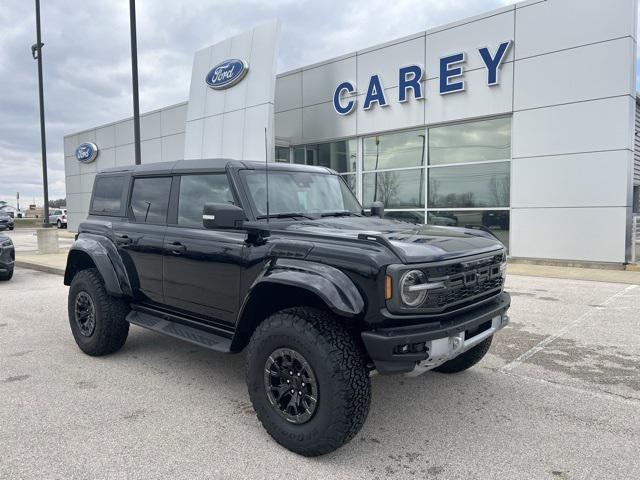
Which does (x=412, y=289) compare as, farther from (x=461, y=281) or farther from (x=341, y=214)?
(x=341, y=214)

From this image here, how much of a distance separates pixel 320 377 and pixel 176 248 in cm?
183

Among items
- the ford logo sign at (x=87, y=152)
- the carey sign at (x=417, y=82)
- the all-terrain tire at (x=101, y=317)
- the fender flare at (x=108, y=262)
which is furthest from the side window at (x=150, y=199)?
the ford logo sign at (x=87, y=152)

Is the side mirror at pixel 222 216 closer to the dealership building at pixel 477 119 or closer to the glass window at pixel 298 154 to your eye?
the dealership building at pixel 477 119

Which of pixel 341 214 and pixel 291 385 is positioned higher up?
pixel 341 214

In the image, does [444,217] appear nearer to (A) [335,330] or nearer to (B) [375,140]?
(B) [375,140]

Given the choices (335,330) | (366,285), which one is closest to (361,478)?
(335,330)

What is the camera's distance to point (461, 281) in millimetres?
3078

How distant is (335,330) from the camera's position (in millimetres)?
2920

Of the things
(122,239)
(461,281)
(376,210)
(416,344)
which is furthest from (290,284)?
(122,239)

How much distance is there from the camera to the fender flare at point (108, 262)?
4.48m

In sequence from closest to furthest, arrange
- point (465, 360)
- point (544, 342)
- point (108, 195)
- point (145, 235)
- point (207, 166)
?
point (207, 166)
point (465, 360)
point (145, 235)
point (108, 195)
point (544, 342)

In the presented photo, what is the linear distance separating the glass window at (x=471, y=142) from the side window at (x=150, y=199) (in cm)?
1018

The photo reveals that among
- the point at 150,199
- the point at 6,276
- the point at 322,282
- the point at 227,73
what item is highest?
the point at 227,73

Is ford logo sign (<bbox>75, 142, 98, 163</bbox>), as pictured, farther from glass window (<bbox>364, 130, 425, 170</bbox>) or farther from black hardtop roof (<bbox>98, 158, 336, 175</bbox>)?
black hardtop roof (<bbox>98, 158, 336, 175</bbox>)
